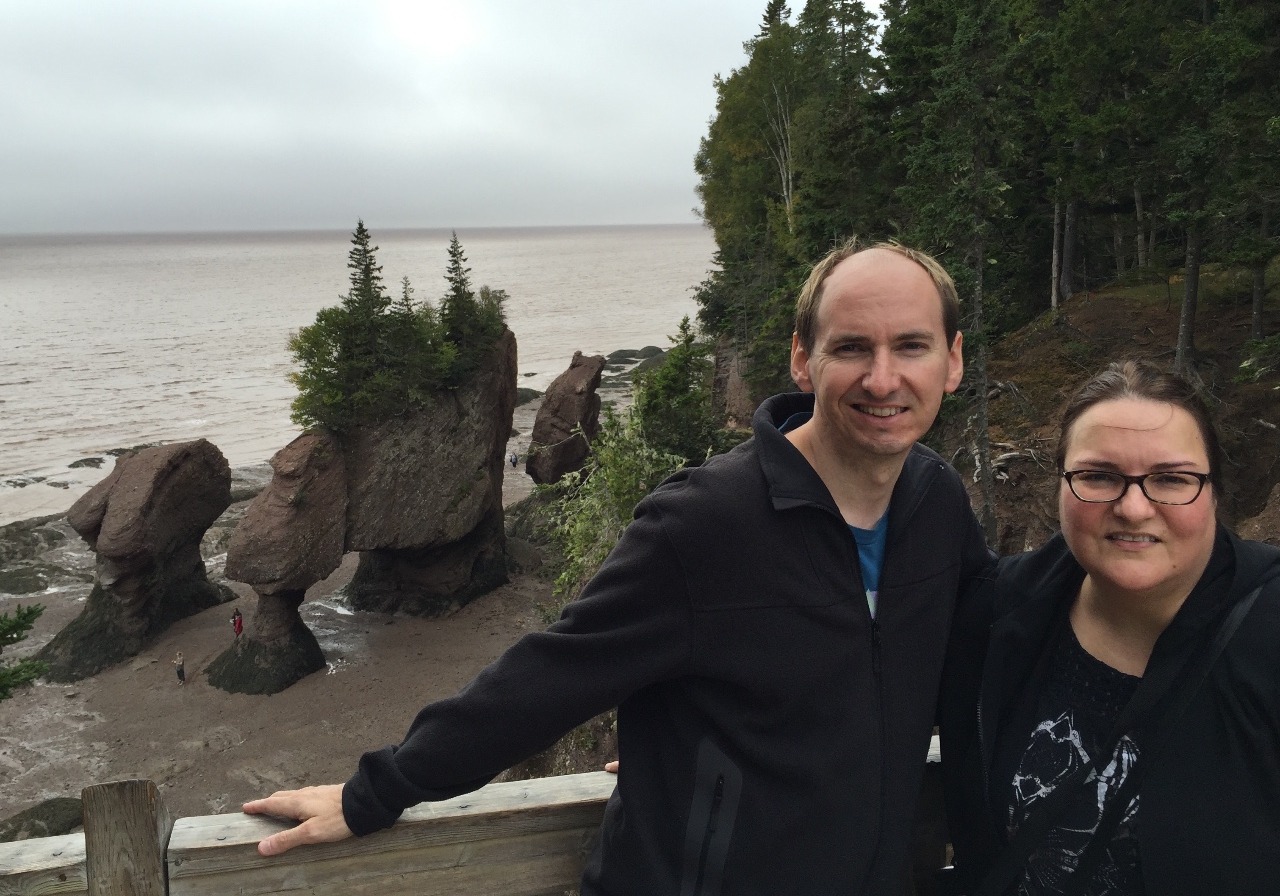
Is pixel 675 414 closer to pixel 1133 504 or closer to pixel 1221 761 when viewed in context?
pixel 1133 504

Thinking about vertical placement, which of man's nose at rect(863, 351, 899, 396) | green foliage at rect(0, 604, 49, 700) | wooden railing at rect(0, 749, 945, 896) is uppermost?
man's nose at rect(863, 351, 899, 396)

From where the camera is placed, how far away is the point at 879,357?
7.18 feet

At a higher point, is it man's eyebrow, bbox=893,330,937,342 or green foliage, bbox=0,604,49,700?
man's eyebrow, bbox=893,330,937,342

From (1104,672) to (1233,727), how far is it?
0.93ft

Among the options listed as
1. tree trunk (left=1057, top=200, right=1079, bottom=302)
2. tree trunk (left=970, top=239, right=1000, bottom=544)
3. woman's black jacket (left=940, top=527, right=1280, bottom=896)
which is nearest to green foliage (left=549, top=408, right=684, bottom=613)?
tree trunk (left=970, top=239, right=1000, bottom=544)

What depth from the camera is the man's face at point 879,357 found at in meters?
2.18

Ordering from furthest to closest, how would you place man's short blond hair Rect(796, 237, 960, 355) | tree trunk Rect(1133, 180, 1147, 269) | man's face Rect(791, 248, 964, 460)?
tree trunk Rect(1133, 180, 1147, 269)
man's short blond hair Rect(796, 237, 960, 355)
man's face Rect(791, 248, 964, 460)

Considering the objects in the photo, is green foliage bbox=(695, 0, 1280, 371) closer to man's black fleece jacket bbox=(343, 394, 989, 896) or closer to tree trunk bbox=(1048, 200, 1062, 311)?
tree trunk bbox=(1048, 200, 1062, 311)

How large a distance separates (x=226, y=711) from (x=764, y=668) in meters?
22.7

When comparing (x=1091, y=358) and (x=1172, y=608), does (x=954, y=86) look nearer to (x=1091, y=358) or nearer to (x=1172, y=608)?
(x=1091, y=358)

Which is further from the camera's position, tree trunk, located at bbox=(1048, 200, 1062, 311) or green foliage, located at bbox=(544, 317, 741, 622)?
tree trunk, located at bbox=(1048, 200, 1062, 311)

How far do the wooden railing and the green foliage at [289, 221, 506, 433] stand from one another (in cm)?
2347

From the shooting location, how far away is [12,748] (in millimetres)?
20219

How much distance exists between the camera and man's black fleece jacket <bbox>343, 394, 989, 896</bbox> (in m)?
2.07
